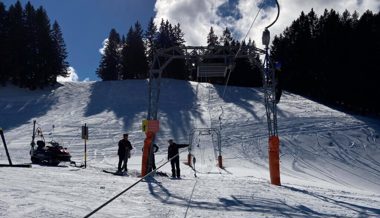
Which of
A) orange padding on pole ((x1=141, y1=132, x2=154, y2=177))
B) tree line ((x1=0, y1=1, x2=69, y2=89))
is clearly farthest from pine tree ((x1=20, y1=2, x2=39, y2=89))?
orange padding on pole ((x1=141, y1=132, x2=154, y2=177))

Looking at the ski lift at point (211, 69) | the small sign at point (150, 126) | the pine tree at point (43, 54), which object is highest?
the pine tree at point (43, 54)

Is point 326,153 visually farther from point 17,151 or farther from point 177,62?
point 177,62

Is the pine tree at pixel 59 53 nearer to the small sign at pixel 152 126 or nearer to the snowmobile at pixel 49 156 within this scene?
the snowmobile at pixel 49 156

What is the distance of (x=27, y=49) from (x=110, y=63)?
61.9 feet

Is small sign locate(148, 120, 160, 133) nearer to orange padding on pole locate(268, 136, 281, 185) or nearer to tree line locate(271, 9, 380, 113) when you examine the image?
orange padding on pole locate(268, 136, 281, 185)

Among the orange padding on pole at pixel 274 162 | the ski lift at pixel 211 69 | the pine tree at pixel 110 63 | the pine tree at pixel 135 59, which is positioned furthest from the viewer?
the pine tree at pixel 110 63

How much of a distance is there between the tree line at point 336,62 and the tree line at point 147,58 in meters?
6.51

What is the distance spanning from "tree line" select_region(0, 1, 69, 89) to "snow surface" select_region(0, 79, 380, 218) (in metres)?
2.74

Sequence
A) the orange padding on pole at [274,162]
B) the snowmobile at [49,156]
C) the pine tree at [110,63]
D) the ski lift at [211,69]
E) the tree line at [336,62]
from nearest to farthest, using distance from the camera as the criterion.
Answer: the orange padding on pole at [274,162], the ski lift at [211,69], the snowmobile at [49,156], the tree line at [336,62], the pine tree at [110,63]

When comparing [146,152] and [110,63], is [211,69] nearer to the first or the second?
[146,152]

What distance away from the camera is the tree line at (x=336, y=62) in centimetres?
5338

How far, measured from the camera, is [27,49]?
60094 millimetres

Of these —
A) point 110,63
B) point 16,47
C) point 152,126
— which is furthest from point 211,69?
point 110,63

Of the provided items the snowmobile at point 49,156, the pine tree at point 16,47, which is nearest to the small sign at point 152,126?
the snowmobile at point 49,156
